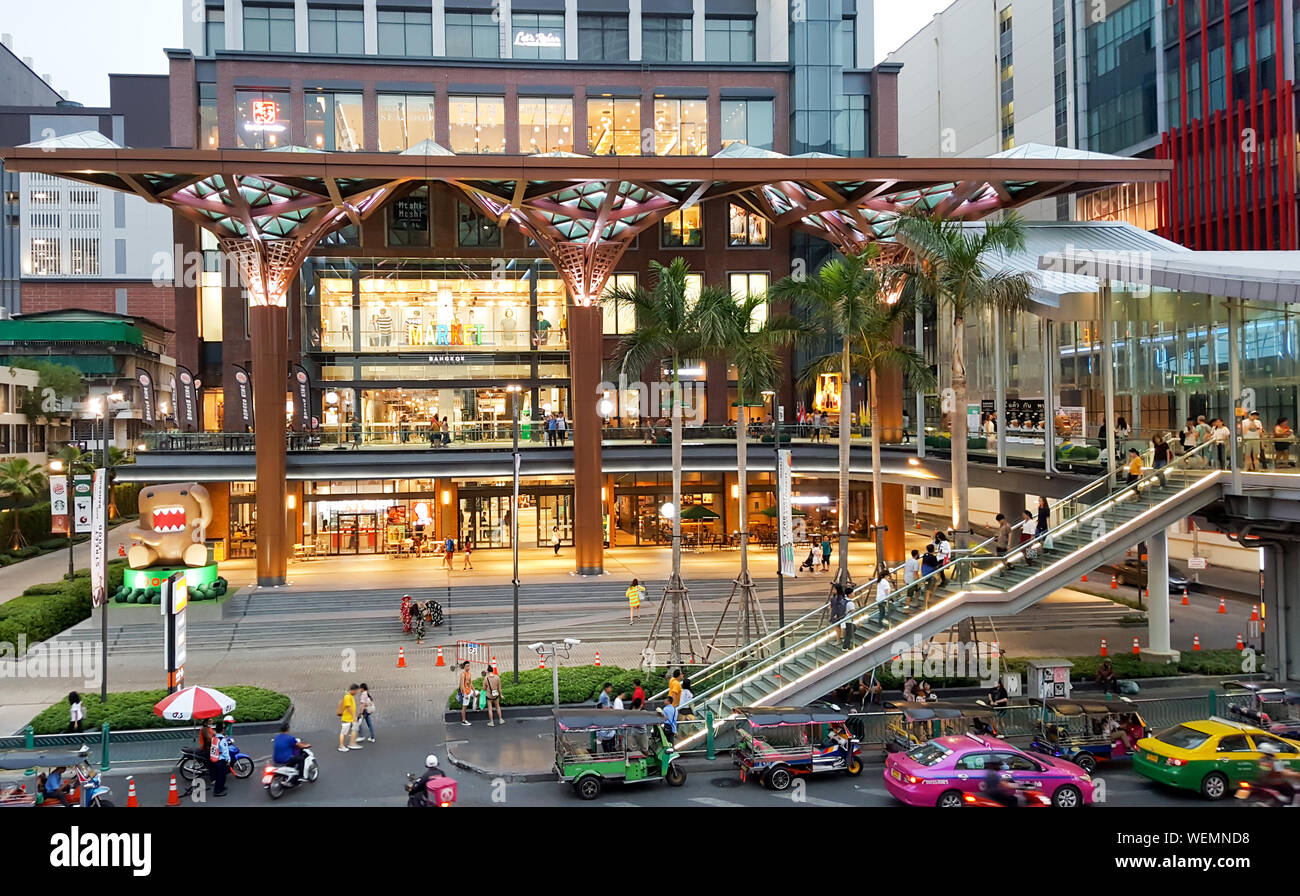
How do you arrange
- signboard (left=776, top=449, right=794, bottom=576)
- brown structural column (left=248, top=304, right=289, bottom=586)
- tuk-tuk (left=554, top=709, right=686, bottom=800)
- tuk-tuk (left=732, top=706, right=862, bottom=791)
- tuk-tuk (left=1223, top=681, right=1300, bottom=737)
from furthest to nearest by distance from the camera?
1. brown structural column (left=248, top=304, right=289, bottom=586)
2. signboard (left=776, top=449, right=794, bottom=576)
3. tuk-tuk (left=1223, top=681, right=1300, bottom=737)
4. tuk-tuk (left=732, top=706, right=862, bottom=791)
5. tuk-tuk (left=554, top=709, right=686, bottom=800)

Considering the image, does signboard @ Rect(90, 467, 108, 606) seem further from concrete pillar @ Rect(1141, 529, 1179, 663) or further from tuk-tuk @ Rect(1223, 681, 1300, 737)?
concrete pillar @ Rect(1141, 529, 1179, 663)

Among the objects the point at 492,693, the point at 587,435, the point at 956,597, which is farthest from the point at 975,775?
the point at 587,435

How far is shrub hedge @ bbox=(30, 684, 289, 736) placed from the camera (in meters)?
24.0

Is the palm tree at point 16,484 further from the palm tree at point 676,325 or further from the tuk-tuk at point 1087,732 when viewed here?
the tuk-tuk at point 1087,732

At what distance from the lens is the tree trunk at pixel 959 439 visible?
91.0 feet

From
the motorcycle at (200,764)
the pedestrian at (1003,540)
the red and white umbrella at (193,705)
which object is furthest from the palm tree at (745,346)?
the red and white umbrella at (193,705)

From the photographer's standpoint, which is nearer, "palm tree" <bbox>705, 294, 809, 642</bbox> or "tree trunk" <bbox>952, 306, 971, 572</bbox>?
"tree trunk" <bbox>952, 306, 971, 572</bbox>

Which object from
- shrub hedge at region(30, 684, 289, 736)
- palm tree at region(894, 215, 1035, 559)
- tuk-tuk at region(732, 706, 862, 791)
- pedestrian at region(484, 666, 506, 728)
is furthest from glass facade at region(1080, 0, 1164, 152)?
shrub hedge at region(30, 684, 289, 736)

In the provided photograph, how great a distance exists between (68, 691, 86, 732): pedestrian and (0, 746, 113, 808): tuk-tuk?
13.9 feet

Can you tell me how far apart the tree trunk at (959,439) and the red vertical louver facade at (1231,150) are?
129 feet
